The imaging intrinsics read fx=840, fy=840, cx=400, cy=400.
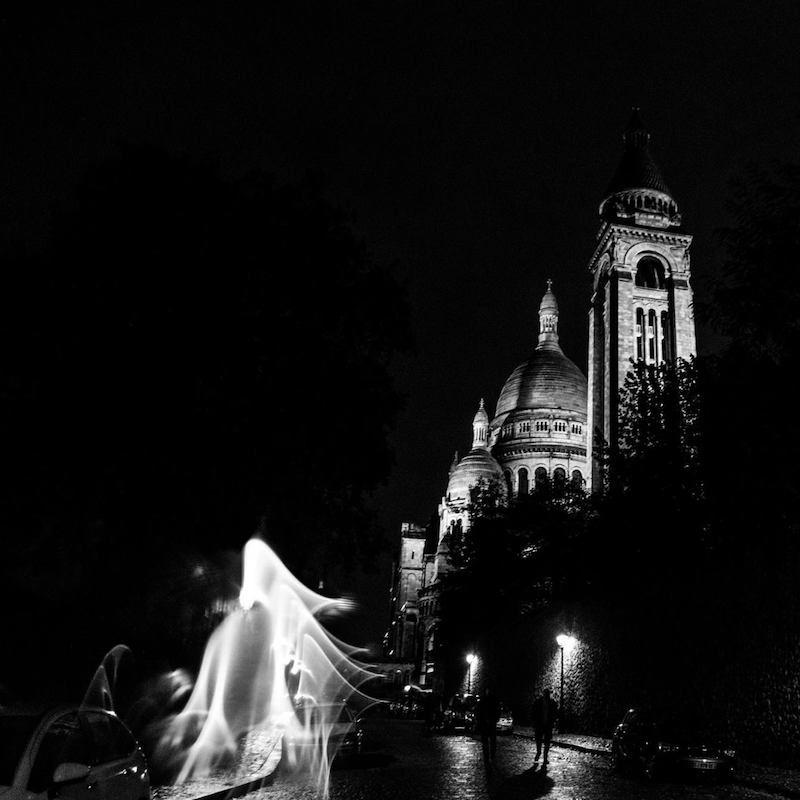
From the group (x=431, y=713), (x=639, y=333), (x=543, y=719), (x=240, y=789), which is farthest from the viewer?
(x=639, y=333)

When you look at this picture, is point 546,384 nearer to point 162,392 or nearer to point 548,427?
point 548,427

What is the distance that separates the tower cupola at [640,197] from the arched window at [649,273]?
3.01 metres

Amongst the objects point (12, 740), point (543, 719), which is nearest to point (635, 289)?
point (543, 719)

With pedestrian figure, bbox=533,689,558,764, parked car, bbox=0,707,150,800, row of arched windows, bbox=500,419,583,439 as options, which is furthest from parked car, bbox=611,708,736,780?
row of arched windows, bbox=500,419,583,439

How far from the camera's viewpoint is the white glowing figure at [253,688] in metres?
16.5

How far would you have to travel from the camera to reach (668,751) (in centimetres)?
1562

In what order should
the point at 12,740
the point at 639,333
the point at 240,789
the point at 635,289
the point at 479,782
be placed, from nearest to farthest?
the point at 12,740 → the point at 240,789 → the point at 479,782 → the point at 639,333 → the point at 635,289

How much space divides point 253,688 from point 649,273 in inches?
2069

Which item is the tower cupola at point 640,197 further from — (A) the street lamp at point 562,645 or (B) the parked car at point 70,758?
(B) the parked car at point 70,758

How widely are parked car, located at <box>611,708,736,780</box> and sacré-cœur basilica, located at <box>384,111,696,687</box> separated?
2740 cm

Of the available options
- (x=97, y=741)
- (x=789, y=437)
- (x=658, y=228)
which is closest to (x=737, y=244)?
(x=789, y=437)

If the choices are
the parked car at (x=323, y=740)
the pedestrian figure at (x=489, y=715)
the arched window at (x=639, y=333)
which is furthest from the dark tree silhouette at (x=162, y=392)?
the arched window at (x=639, y=333)

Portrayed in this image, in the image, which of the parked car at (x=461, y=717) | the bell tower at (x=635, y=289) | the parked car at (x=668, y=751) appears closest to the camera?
the parked car at (x=668, y=751)

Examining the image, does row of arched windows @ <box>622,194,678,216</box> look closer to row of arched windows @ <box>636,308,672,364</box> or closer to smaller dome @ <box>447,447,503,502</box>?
row of arched windows @ <box>636,308,672,364</box>
